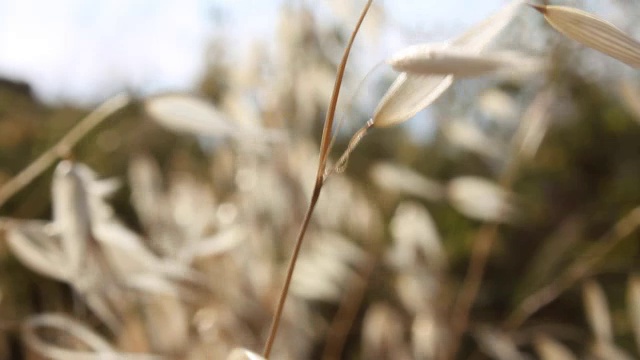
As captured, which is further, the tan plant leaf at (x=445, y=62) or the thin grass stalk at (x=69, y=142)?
the thin grass stalk at (x=69, y=142)

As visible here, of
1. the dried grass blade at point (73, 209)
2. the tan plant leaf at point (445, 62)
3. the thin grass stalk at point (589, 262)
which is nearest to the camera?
the tan plant leaf at point (445, 62)

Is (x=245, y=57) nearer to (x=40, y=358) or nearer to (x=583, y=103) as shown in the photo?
(x=40, y=358)

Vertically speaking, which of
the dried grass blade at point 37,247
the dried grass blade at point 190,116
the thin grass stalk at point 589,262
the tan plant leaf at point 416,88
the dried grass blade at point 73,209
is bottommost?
the thin grass stalk at point 589,262

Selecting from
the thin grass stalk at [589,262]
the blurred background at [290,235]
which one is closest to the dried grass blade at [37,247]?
the blurred background at [290,235]

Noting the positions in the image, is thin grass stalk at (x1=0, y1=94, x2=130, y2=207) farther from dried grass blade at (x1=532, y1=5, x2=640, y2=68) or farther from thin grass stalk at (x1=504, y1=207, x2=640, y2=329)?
thin grass stalk at (x1=504, y1=207, x2=640, y2=329)

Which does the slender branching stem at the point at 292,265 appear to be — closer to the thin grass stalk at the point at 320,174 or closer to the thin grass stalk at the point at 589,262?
the thin grass stalk at the point at 320,174

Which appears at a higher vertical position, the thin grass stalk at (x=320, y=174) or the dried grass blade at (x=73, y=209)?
the thin grass stalk at (x=320, y=174)

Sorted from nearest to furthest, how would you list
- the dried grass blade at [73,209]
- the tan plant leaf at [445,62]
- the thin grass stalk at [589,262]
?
the tan plant leaf at [445,62] < the dried grass blade at [73,209] < the thin grass stalk at [589,262]

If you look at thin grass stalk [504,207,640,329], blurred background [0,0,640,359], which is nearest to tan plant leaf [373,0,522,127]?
blurred background [0,0,640,359]

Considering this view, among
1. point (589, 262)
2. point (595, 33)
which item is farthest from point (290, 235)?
point (595, 33)

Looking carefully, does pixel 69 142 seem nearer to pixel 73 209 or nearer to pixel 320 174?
pixel 73 209
